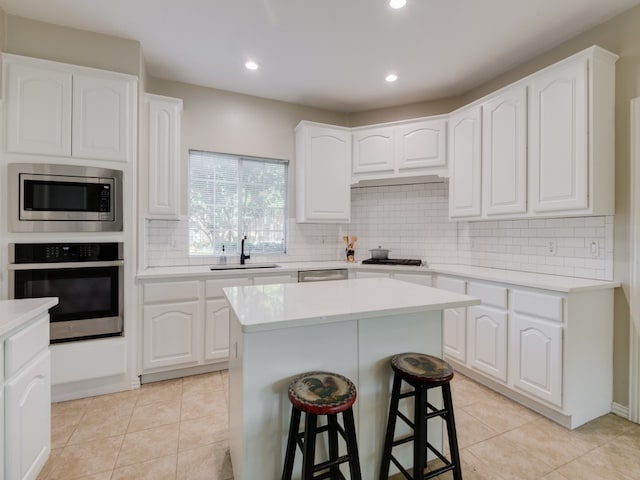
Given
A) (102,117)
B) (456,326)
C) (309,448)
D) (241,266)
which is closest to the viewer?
(309,448)

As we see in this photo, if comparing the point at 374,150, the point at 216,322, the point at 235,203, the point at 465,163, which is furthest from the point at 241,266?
the point at 465,163

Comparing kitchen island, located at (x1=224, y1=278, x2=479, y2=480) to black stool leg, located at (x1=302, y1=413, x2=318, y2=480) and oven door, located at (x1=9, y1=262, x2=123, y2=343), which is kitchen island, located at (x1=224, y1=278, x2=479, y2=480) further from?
oven door, located at (x1=9, y1=262, x2=123, y2=343)

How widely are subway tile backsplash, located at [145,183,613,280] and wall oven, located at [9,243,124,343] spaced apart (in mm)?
695

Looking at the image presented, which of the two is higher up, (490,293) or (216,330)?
(490,293)

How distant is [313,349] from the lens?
58.2 inches

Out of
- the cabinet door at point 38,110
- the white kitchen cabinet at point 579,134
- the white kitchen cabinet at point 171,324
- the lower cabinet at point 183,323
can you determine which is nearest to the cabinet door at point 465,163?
the white kitchen cabinet at point 579,134

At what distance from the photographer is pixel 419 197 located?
12.5ft

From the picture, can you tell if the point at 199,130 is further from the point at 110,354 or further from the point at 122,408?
the point at 122,408

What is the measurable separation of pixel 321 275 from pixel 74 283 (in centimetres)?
215

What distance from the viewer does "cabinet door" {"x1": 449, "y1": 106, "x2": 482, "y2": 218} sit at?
9.75 feet

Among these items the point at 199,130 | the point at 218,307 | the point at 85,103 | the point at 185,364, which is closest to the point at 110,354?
the point at 185,364

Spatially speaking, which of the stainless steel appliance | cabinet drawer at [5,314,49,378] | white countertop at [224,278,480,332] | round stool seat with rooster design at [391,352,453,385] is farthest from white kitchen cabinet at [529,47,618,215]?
cabinet drawer at [5,314,49,378]

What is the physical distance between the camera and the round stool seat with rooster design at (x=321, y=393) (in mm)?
1186

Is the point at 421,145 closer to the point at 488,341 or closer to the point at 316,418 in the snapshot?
the point at 488,341
